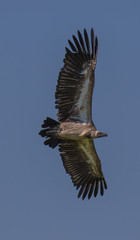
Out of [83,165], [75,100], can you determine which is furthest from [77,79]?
[83,165]

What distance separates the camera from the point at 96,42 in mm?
21719

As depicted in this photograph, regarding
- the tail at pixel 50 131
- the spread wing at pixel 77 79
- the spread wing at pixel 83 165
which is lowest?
the spread wing at pixel 83 165

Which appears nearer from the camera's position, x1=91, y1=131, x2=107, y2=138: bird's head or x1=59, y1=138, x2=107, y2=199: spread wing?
x1=91, y1=131, x2=107, y2=138: bird's head

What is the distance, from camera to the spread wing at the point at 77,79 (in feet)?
71.7

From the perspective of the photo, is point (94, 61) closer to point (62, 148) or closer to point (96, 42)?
point (96, 42)

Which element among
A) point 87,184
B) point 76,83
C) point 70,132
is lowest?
point 87,184

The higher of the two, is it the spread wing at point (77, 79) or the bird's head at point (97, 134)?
the spread wing at point (77, 79)

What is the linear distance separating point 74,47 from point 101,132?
2584mm

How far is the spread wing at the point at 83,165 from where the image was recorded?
22781 mm

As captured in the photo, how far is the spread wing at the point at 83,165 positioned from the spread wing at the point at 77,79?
0.98m

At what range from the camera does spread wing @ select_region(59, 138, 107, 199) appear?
2278cm

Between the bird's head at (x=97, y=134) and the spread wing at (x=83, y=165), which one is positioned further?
the spread wing at (x=83, y=165)

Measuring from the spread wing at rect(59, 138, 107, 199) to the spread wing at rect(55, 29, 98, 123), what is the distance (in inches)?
38.4

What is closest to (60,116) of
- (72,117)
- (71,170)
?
(72,117)
